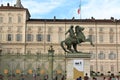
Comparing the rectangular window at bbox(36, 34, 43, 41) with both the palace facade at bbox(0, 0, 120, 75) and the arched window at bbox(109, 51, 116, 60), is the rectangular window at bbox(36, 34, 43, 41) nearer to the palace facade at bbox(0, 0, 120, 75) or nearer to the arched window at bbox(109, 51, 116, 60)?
the palace facade at bbox(0, 0, 120, 75)

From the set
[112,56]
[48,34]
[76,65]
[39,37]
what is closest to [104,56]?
[112,56]

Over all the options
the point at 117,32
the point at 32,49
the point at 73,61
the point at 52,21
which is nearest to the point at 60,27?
the point at 52,21

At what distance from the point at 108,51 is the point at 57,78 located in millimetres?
47654

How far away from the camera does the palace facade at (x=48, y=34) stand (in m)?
72.5

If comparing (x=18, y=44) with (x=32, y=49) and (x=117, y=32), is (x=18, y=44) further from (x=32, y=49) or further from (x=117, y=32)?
(x=117, y=32)

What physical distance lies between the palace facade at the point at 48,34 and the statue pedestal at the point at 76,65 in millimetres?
44042

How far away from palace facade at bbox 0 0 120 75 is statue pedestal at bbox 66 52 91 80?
144 feet

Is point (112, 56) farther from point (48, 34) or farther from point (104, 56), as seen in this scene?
point (48, 34)

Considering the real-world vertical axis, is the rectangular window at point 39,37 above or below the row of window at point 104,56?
above

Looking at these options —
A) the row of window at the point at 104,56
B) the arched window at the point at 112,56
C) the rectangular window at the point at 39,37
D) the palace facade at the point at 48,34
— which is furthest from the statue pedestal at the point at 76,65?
the arched window at the point at 112,56

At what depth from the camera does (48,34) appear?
7288cm

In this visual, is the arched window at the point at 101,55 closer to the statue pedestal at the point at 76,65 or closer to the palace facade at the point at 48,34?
the palace facade at the point at 48,34

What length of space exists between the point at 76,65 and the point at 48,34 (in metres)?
45.2

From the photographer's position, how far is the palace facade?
72500mm
